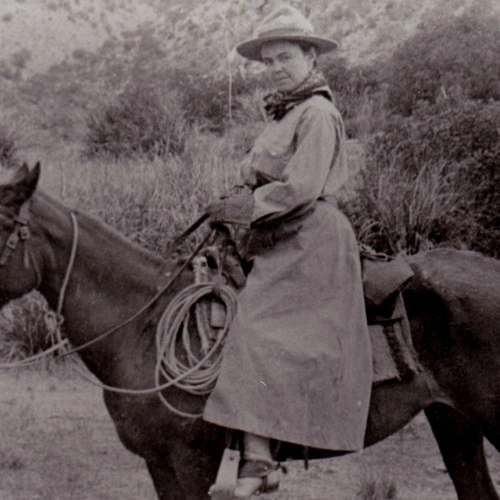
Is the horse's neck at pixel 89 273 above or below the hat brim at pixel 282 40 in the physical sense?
below

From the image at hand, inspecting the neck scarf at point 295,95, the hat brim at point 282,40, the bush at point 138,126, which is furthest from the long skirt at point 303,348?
the bush at point 138,126

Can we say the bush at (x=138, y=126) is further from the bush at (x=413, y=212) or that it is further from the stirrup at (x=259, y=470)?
the stirrup at (x=259, y=470)

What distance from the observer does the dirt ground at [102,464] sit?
666cm

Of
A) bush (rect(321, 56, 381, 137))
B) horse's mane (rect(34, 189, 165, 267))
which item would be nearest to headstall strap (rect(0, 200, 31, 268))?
horse's mane (rect(34, 189, 165, 267))

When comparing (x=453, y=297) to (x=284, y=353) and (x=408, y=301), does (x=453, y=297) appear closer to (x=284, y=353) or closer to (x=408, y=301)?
(x=408, y=301)

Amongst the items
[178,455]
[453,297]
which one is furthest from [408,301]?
[178,455]

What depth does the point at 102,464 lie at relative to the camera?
733cm

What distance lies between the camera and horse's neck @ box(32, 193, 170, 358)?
14.0ft

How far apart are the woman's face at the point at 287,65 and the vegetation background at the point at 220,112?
536cm

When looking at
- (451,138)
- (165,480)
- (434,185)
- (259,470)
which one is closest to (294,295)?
(259,470)

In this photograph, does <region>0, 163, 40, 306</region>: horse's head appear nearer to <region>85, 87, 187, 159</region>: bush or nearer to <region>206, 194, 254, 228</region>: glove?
<region>206, 194, 254, 228</region>: glove

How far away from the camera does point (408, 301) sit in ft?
15.3

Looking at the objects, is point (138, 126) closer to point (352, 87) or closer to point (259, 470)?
point (352, 87)

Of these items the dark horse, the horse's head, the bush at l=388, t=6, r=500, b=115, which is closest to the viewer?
the horse's head
